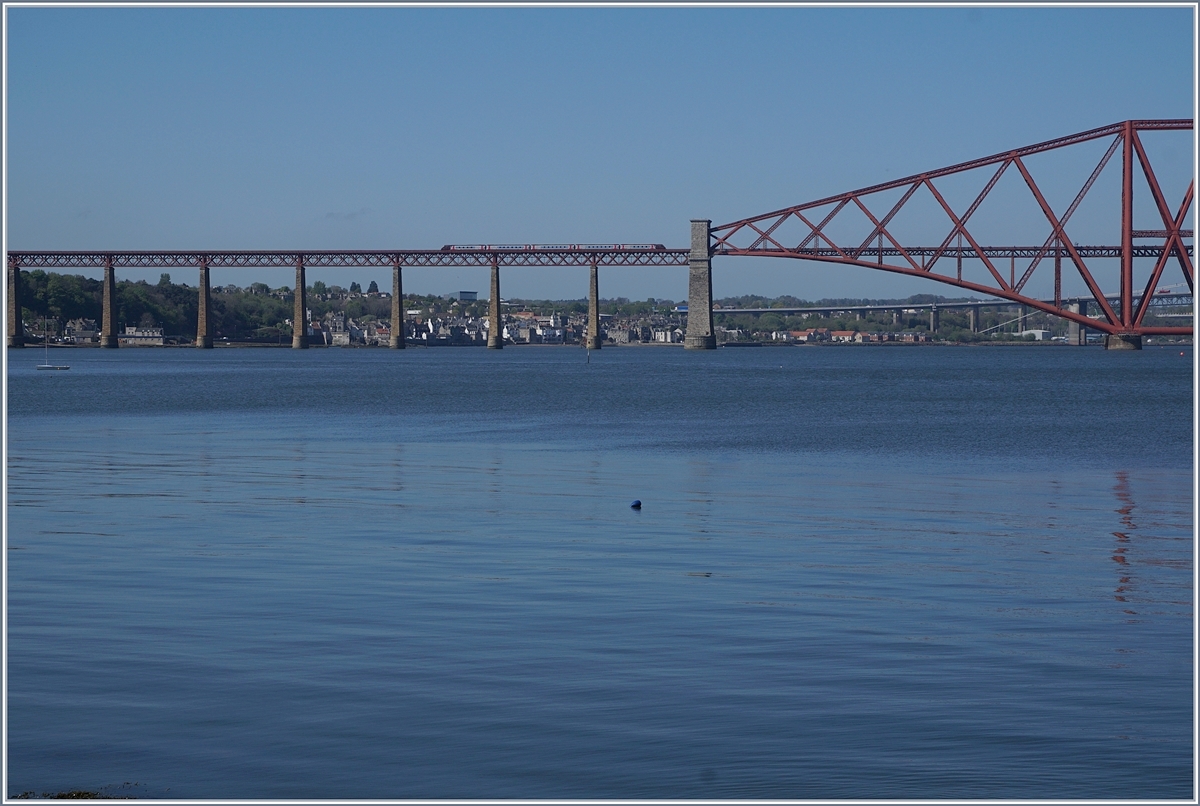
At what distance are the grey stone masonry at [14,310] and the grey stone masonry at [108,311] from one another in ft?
30.9

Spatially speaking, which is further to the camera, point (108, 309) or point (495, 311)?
point (495, 311)

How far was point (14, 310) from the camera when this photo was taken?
158 metres

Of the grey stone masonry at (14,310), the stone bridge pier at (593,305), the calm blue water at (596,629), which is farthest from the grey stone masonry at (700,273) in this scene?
the calm blue water at (596,629)

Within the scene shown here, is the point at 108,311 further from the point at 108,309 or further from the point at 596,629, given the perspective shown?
the point at 596,629

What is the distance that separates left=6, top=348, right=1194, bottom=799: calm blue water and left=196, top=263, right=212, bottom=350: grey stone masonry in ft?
478

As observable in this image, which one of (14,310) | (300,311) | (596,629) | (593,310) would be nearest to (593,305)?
(593,310)

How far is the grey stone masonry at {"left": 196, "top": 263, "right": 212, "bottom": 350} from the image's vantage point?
560ft

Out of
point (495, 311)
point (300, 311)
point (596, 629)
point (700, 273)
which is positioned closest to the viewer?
point (596, 629)

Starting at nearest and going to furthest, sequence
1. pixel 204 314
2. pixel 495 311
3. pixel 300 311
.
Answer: pixel 495 311, pixel 300 311, pixel 204 314

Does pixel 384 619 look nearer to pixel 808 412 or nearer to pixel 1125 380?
pixel 808 412

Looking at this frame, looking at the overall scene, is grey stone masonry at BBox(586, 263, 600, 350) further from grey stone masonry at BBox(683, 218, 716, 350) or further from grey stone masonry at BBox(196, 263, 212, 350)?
grey stone masonry at BBox(196, 263, 212, 350)

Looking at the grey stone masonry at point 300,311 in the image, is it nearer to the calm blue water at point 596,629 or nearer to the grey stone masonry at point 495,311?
the grey stone masonry at point 495,311

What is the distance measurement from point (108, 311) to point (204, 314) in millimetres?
10957

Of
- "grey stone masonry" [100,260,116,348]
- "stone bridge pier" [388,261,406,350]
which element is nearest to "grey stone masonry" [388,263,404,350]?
"stone bridge pier" [388,261,406,350]
